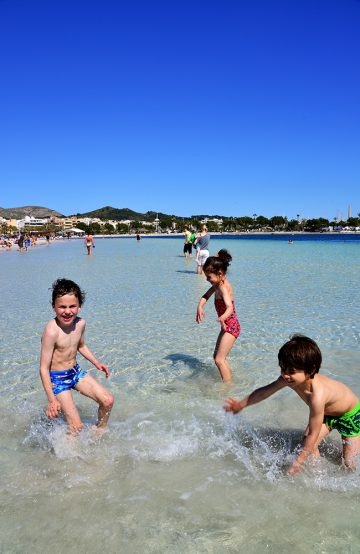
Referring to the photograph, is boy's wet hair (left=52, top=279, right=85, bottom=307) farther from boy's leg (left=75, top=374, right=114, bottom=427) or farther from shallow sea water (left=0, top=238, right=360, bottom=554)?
shallow sea water (left=0, top=238, right=360, bottom=554)

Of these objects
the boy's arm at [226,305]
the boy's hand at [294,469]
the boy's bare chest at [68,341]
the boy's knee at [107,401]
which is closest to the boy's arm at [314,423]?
the boy's hand at [294,469]

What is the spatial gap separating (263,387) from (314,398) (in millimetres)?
411

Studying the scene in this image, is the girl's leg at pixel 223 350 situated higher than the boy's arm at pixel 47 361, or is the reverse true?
the boy's arm at pixel 47 361

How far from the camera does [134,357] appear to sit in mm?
6520

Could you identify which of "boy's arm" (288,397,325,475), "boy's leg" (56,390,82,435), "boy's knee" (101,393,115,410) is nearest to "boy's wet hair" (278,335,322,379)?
"boy's arm" (288,397,325,475)

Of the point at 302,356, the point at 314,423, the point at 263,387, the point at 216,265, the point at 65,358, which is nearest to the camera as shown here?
the point at 302,356

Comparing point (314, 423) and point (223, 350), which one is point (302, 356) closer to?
point (314, 423)

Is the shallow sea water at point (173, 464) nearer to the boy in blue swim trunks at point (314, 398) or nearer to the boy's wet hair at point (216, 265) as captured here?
the boy in blue swim trunks at point (314, 398)

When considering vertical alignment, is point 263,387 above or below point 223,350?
above

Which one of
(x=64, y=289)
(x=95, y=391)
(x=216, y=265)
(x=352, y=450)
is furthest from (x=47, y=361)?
(x=352, y=450)

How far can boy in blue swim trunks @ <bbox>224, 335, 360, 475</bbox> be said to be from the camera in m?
2.87

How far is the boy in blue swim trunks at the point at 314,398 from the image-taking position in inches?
113

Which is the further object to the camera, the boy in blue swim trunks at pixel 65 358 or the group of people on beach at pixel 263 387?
the boy in blue swim trunks at pixel 65 358

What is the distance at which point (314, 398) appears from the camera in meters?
2.98
